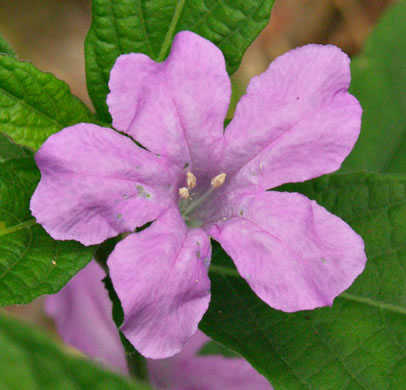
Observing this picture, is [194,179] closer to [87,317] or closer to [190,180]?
[190,180]

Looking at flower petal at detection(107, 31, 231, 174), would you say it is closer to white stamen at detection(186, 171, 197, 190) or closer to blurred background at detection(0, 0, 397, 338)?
white stamen at detection(186, 171, 197, 190)

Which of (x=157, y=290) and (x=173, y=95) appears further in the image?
(x=173, y=95)

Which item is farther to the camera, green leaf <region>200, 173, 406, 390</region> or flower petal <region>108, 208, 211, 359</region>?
green leaf <region>200, 173, 406, 390</region>

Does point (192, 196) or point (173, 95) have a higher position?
point (173, 95)

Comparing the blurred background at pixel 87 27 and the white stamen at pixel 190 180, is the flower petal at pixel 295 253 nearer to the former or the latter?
the white stamen at pixel 190 180

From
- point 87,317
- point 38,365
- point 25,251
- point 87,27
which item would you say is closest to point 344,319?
point 25,251

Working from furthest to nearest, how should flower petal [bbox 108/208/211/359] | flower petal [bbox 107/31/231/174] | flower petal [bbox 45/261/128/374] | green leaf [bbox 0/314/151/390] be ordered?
1. flower petal [bbox 45/261/128/374]
2. flower petal [bbox 107/31/231/174]
3. flower petal [bbox 108/208/211/359]
4. green leaf [bbox 0/314/151/390]

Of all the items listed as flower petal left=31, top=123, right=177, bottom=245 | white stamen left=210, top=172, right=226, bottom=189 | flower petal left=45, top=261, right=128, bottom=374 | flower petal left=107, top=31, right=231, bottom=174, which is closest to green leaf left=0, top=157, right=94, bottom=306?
flower petal left=31, top=123, right=177, bottom=245
